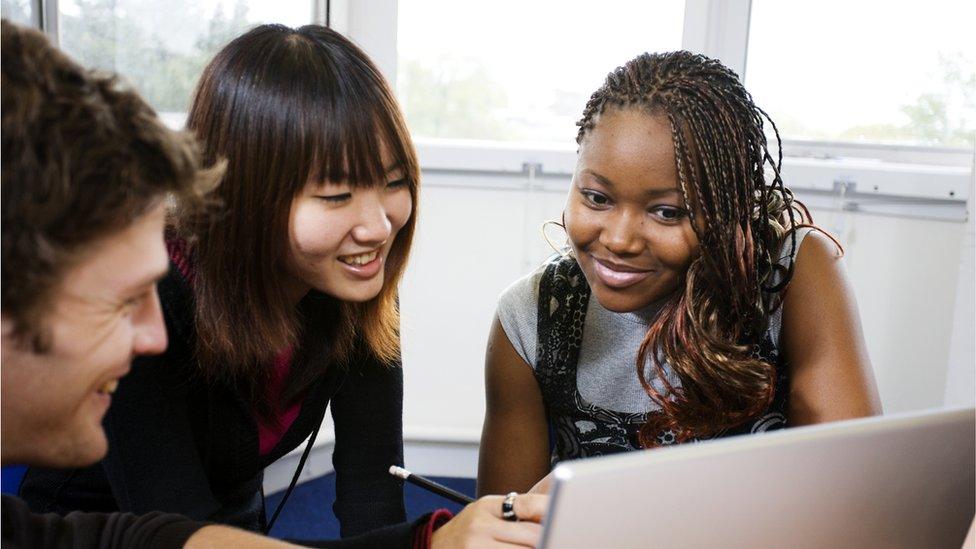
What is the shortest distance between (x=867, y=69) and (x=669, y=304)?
148cm

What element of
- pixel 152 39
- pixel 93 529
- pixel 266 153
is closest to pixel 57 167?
pixel 93 529

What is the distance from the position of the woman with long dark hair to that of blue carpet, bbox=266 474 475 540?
108cm

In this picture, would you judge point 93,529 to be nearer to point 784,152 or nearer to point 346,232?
point 346,232

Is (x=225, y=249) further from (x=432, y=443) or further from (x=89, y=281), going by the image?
(x=432, y=443)

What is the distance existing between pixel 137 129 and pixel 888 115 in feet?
7.01

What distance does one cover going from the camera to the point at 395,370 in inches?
49.8

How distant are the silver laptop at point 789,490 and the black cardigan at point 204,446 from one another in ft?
1.30

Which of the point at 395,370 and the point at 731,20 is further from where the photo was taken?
the point at 731,20

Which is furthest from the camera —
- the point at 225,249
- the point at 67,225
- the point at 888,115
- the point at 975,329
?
the point at 888,115

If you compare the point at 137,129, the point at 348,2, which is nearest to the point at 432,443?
the point at 348,2

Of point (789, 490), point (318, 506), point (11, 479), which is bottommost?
point (318, 506)

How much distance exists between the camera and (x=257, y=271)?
1.08m

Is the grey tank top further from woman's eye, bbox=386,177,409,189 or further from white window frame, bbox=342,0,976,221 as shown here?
white window frame, bbox=342,0,976,221

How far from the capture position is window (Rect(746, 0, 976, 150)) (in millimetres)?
2271
